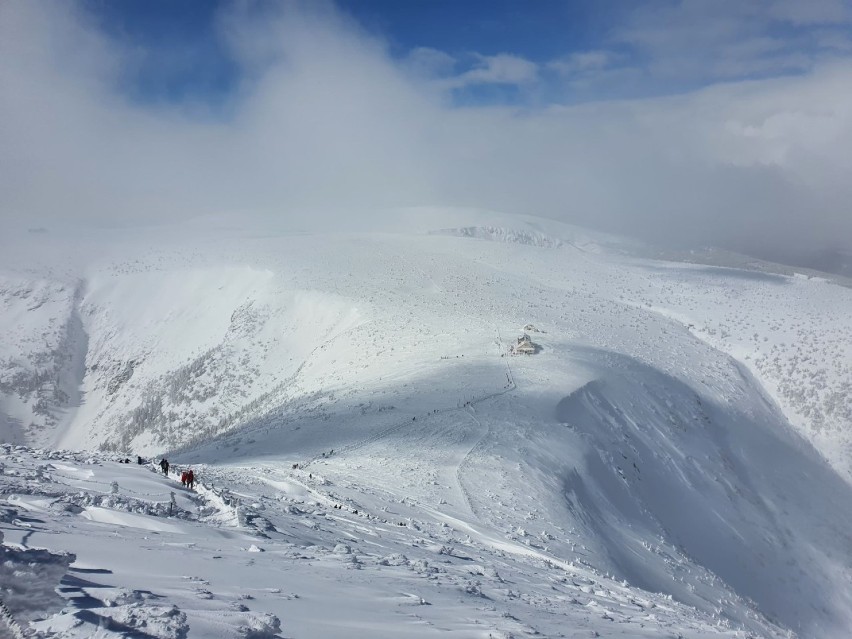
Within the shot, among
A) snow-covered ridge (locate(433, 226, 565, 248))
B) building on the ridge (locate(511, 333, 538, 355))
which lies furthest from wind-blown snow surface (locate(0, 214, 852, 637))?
snow-covered ridge (locate(433, 226, 565, 248))

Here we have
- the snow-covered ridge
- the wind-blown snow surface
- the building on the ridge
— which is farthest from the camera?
the snow-covered ridge

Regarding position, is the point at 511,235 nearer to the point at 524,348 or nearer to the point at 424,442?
the point at 524,348

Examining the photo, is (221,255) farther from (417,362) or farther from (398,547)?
(398,547)

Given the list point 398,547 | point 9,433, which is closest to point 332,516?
point 398,547

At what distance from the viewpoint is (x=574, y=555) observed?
57.3 feet

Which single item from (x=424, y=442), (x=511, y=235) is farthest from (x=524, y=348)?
(x=511, y=235)

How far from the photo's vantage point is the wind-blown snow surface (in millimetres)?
8867

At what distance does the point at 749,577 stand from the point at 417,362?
2202 cm

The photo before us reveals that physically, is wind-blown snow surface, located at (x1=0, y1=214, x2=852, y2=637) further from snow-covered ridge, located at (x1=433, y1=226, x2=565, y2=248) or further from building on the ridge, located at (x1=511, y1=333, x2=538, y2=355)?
snow-covered ridge, located at (x1=433, y1=226, x2=565, y2=248)

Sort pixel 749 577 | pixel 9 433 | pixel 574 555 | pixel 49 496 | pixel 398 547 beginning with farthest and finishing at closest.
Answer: pixel 9 433 → pixel 749 577 → pixel 574 555 → pixel 398 547 → pixel 49 496

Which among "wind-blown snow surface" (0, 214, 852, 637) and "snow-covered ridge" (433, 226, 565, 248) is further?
"snow-covered ridge" (433, 226, 565, 248)

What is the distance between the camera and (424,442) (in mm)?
25828

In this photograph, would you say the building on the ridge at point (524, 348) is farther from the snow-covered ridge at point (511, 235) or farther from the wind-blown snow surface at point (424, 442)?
the snow-covered ridge at point (511, 235)

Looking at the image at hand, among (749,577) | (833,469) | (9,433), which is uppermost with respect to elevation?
(833,469)
